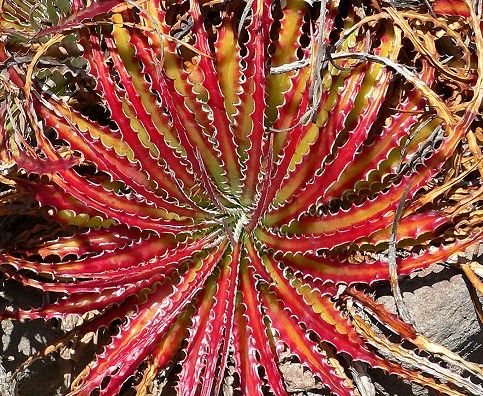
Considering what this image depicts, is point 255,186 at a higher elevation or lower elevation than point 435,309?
higher

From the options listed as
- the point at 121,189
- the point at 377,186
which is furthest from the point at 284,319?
the point at 121,189

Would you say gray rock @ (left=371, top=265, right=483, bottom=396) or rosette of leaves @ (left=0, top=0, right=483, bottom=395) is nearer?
rosette of leaves @ (left=0, top=0, right=483, bottom=395)

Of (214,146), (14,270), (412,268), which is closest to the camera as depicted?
(412,268)

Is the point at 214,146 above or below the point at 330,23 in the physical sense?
below

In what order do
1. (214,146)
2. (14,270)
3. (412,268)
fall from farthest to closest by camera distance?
(14,270) < (214,146) < (412,268)

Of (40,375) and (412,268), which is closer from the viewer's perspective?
(412,268)

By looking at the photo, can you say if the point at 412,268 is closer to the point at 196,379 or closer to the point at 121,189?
the point at 196,379

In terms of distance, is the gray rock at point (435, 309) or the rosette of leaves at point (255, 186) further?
the gray rock at point (435, 309)

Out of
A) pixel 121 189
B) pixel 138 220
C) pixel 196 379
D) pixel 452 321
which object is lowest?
pixel 196 379
